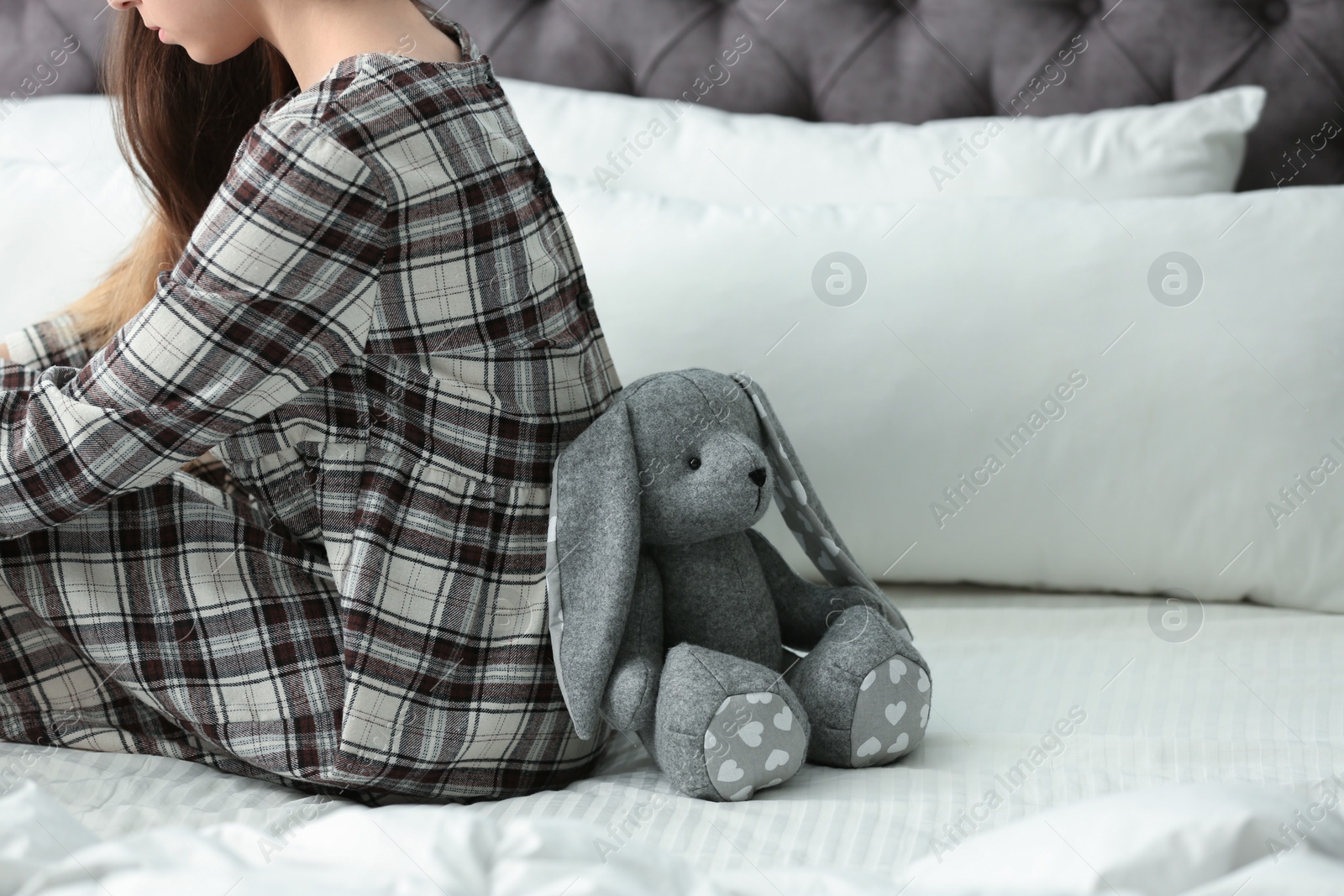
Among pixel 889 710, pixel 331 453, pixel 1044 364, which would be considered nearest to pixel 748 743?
pixel 889 710

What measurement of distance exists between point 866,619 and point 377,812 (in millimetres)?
384

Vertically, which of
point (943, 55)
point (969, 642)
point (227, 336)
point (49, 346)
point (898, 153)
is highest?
point (943, 55)

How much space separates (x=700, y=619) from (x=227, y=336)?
0.40 m

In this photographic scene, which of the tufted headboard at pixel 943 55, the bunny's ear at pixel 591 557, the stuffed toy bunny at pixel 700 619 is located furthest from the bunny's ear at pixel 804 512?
the tufted headboard at pixel 943 55

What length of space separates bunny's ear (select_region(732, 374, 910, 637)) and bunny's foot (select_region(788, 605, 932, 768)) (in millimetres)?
70

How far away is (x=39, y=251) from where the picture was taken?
1.30 m

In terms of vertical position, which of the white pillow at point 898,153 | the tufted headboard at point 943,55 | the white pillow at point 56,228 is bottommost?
the white pillow at point 56,228

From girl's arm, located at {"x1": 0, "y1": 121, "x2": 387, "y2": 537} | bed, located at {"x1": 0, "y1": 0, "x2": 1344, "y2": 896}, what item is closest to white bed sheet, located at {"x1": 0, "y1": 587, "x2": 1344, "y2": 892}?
bed, located at {"x1": 0, "y1": 0, "x2": 1344, "y2": 896}

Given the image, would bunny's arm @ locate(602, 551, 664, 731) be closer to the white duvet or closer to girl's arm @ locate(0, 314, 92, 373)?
the white duvet

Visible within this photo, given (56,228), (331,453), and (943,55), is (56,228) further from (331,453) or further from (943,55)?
(943,55)

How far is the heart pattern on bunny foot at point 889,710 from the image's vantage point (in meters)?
0.89

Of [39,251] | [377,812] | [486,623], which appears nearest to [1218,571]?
[486,623]

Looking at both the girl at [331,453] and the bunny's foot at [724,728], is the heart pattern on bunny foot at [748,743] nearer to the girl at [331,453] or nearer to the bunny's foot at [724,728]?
the bunny's foot at [724,728]

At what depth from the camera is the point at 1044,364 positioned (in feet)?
3.83
